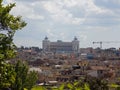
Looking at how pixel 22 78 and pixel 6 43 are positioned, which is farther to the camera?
pixel 22 78

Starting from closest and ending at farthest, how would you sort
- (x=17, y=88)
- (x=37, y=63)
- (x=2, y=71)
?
(x=2, y=71), (x=17, y=88), (x=37, y=63)

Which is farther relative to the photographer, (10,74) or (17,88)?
(17,88)

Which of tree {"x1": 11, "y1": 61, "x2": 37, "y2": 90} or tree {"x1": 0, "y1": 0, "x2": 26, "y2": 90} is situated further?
tree {"x1": 11, "y1": 61, "x2": 37, "y2": 90}

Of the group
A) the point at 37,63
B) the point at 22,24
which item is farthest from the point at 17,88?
the point at 37,63

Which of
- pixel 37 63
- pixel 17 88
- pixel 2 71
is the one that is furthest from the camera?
pixel 37 63

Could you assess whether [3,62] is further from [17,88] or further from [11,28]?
[17,88]

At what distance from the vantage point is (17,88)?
22172 mm

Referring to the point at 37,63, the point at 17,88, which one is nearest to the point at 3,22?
the point at 17,88

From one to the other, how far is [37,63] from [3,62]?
5070 inches

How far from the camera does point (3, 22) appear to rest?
1274 cm

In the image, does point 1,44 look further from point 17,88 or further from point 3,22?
point 17,88

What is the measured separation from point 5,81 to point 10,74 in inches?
9.1

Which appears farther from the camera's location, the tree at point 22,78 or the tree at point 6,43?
the tree at point 22,78

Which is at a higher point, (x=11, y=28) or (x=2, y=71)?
(x=11, y=28)
